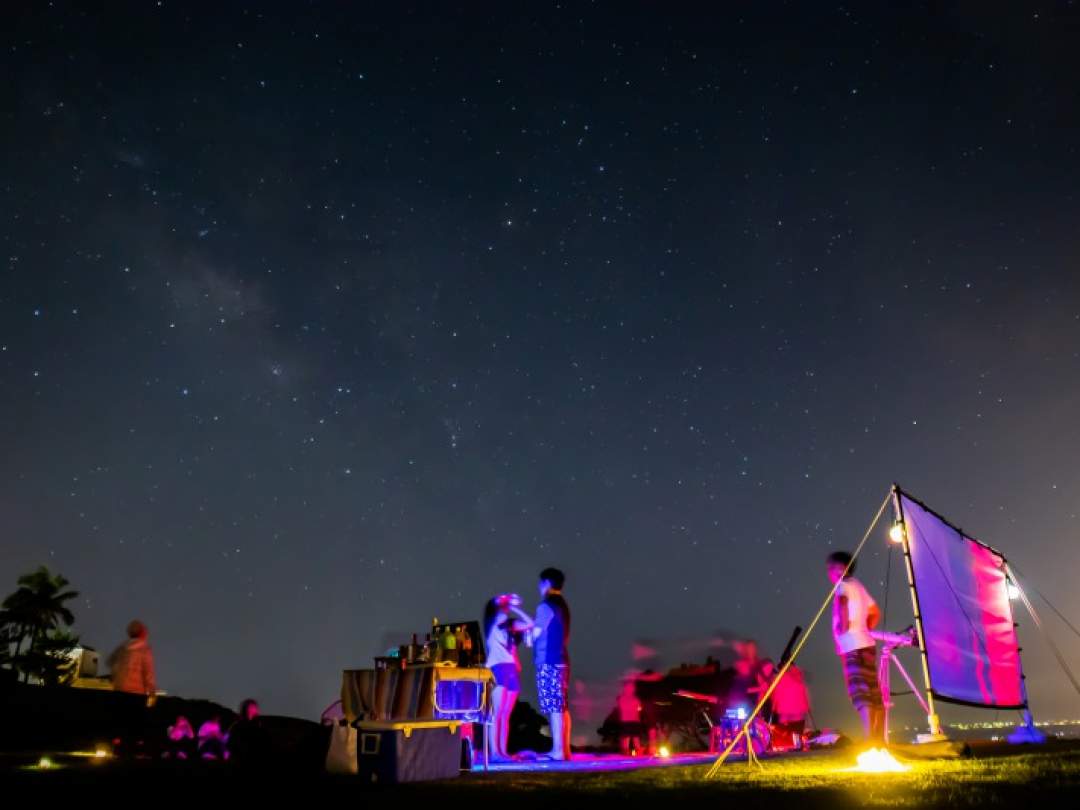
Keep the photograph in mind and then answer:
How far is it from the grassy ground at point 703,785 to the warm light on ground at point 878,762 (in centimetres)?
17

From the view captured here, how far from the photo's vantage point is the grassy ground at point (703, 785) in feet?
11.8

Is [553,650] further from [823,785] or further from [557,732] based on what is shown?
[823,785]

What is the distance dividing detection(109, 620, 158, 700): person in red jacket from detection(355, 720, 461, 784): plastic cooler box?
5294mm

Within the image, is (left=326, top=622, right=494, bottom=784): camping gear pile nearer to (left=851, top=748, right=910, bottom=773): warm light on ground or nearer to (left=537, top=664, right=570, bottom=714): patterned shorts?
(left=537, top=664, right=570, bottom=714): patterned shorts

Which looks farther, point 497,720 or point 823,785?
point 497,720

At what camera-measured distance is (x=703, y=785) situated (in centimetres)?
467

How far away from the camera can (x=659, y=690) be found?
13844 millimetres

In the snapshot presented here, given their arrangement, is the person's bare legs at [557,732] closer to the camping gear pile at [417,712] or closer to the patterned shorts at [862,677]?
the camping gear pile at [417,712]

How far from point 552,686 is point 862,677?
3.11 m

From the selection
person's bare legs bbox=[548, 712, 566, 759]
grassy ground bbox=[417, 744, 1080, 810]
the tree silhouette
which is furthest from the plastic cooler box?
the tree silhouette

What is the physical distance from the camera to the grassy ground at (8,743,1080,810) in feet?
11.8

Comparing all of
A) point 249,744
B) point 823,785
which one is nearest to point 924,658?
point 823,785

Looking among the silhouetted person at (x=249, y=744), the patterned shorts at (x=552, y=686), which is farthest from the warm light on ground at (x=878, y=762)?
the silhouetted person at (x=249, y=744)

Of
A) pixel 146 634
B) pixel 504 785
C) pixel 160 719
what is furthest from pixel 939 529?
pixel 160 719
